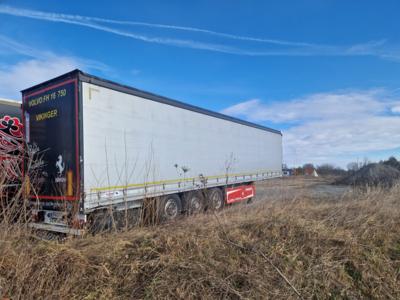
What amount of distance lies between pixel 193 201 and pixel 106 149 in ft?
12.1

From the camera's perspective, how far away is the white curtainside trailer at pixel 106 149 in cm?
529

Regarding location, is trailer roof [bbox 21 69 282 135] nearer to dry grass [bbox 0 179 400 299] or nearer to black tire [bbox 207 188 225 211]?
black tire [bbox 207 188 225 211]

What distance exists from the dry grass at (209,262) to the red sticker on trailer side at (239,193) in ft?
21.6

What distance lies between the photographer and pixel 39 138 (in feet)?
19.9

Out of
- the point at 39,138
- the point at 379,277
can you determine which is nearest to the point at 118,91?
the point at 39,138

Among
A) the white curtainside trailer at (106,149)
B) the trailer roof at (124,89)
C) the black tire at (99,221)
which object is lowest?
the black tire at (99,221)

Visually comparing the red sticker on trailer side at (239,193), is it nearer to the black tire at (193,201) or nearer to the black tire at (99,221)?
the black tire at (193,201)

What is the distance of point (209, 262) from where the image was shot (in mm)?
3162

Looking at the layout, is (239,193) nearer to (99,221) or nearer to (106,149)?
(106,149)

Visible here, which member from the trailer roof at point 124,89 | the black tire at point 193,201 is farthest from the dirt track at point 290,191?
the trailer roof at point 124,89

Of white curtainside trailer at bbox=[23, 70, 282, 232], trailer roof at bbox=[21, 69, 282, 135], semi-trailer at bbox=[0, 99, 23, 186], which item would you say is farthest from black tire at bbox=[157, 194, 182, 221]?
semi-trailer at bbox=[0, 99, 23, 186]

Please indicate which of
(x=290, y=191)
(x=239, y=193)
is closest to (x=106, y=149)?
(x=290, y=191)

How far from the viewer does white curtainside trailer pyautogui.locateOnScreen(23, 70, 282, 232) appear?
5.29 metres

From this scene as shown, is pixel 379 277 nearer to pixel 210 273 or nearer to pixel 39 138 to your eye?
pixel 210 273
